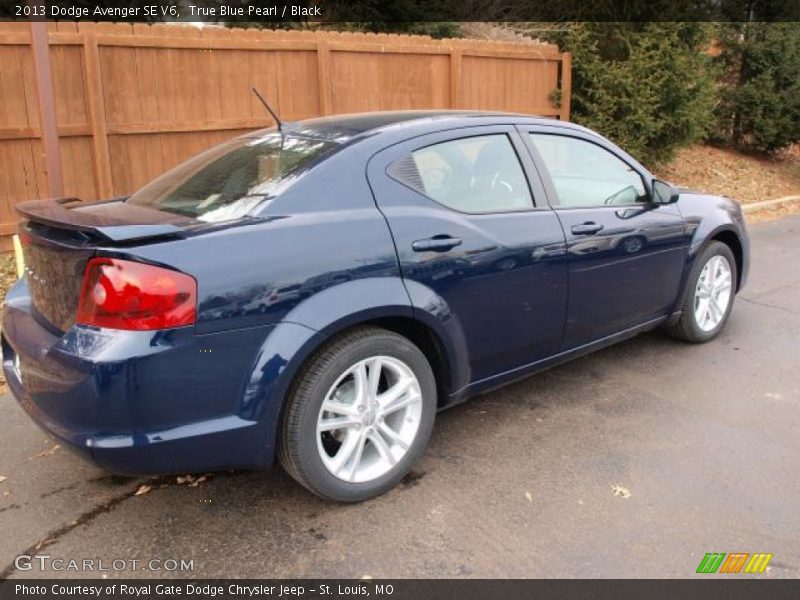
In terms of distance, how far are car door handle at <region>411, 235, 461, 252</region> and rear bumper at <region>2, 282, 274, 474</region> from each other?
31.3 inches

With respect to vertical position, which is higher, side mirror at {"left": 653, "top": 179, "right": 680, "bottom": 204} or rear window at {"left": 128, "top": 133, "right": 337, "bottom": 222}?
rear window at {"left": 128, "top": 133, "right": 337, "bottom": 222}

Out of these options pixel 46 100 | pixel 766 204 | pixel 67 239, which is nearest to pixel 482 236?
pixel 67 239

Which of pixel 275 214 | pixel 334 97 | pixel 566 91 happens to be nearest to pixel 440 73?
pixel 334 97

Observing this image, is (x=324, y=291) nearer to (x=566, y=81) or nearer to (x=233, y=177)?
(x=233, y=177)

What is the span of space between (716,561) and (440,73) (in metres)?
7.50

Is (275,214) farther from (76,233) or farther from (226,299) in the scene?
(76,233)

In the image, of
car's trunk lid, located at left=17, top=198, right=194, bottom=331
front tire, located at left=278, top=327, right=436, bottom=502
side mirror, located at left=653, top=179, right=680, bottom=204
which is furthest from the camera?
side mirror, located at left=653, top=179, right=680, bottom=204

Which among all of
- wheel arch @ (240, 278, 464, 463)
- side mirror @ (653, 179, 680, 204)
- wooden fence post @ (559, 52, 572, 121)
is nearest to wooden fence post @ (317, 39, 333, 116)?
wooden fence post @ (559, 52, 572, 121)

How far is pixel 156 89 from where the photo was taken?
6867mm

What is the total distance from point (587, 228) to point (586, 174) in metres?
0.48

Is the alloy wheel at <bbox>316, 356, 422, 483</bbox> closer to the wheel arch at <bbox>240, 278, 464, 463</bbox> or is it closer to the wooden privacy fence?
the wheel arch at <bbox>240, 278, 464, 463</bbox>

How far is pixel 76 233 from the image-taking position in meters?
2.61

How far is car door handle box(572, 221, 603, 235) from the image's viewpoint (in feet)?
12.1

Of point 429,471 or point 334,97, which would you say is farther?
point 334,97
